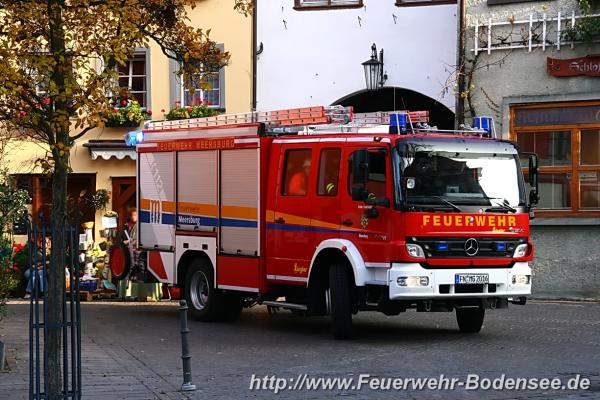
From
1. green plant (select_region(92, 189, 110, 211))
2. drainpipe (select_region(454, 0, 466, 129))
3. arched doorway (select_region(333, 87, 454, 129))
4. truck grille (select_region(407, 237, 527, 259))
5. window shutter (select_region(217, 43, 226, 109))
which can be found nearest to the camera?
truck grille (select_region(407, 237, 527, 259))

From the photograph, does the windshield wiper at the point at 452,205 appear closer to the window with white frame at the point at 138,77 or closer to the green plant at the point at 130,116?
the green plant at the point at 130,116

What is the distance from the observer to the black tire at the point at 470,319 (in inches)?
627

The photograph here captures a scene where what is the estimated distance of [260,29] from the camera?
26.1 metres

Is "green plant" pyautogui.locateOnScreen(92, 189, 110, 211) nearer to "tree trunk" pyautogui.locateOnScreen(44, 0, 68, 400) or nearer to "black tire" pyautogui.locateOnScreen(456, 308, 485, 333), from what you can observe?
"black tire" pyautogui.locateOnScreen(456, 308, 485, 333)

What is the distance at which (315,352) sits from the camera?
1420 cm

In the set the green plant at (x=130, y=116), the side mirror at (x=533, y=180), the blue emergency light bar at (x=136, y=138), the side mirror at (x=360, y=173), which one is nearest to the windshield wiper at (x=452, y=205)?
the side mirror at (x=360, y=173)

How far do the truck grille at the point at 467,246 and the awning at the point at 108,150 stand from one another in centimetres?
1277

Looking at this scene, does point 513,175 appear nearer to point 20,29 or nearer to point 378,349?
point 378,349

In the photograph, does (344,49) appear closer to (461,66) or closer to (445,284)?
(461,66)

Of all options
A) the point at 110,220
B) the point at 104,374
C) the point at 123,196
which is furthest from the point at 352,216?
the point at 123,196

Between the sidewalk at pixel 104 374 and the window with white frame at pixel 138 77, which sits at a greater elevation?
the window with white frame at pixel 138 77

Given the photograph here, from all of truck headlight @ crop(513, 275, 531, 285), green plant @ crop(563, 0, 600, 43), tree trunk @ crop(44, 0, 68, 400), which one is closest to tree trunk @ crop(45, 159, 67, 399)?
tree trunk @ crop(44, 0, 68, 400)

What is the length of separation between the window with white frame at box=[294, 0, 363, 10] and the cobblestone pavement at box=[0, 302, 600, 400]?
27.0 feet

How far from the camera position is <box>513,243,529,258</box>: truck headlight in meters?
15.3
